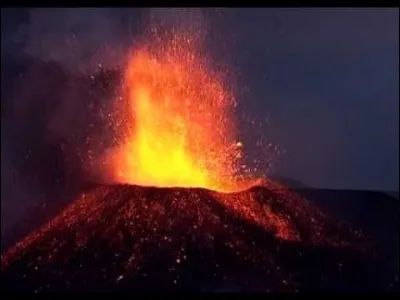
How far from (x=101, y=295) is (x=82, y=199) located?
16.3 ft

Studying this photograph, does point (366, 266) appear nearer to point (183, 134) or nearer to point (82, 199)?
point (82, 199)

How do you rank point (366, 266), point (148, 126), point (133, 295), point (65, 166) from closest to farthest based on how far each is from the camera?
point (133, 295) < point (366, 266) < point (148, 126) < point (65, 166)

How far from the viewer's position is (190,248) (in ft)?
39.9

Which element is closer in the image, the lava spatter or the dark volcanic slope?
the dark volcanic slope

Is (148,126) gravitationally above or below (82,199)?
above

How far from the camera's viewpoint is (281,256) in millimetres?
12266

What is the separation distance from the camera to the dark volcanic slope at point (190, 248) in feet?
37.4

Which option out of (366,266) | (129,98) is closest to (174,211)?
(366,266)

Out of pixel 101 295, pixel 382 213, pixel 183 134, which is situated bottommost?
pixel 101 295

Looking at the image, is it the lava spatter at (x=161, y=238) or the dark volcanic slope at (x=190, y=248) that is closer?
the dark volcanic slope at (x=190, y=248)

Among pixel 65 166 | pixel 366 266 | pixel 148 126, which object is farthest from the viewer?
pixel 65 166

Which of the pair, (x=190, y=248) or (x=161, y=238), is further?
(x=161, y=238)

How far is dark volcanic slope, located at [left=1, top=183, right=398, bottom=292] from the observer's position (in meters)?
11.4

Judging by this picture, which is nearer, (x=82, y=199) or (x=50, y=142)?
(x=82, y=199)
